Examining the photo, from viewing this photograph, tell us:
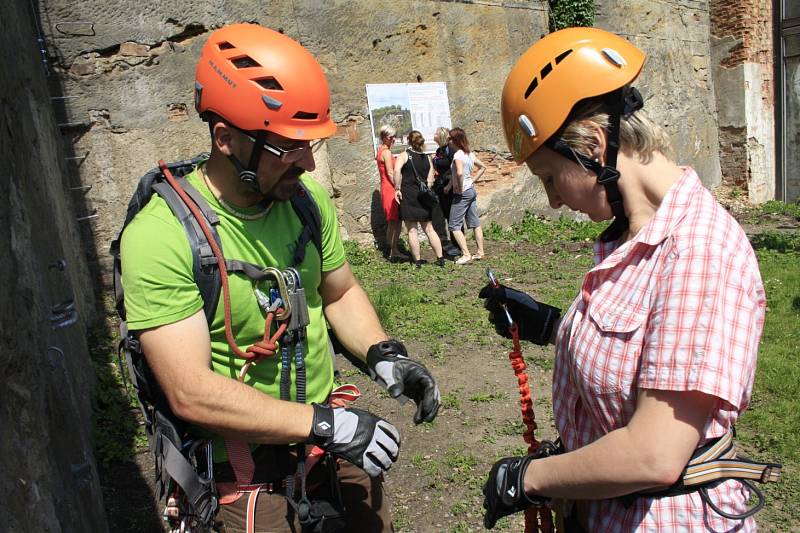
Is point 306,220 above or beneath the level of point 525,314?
above

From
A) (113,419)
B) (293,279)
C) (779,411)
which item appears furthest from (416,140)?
(293,279)

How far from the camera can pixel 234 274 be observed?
207cm

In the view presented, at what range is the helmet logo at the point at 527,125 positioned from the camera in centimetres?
175

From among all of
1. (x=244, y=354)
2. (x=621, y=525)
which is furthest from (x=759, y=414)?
(x=244, y=354)

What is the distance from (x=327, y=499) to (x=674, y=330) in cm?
137

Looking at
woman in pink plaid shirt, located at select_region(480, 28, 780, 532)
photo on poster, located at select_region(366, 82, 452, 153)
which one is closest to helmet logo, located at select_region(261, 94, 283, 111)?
woman in pink plaid shirt, located at select_region(480, 28, 780, 532)

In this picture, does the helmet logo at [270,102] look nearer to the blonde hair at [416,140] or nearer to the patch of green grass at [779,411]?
the patch of green grass at [779,411]

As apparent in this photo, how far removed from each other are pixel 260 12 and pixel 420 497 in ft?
23.1

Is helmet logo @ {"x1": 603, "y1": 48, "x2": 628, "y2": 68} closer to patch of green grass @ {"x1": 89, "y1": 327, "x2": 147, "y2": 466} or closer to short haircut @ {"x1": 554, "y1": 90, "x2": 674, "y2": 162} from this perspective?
short haircut @ {"x1": 554, "y1": 90, "x2": 674, "y2": 162}

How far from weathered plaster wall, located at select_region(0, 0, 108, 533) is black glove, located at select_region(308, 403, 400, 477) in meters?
0.82

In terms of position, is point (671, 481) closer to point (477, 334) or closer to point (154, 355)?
point (154, 355)

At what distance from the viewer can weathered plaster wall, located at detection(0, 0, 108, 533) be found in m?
1.91

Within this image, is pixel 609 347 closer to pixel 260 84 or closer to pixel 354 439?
pixel 354 439

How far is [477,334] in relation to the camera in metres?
6.43
